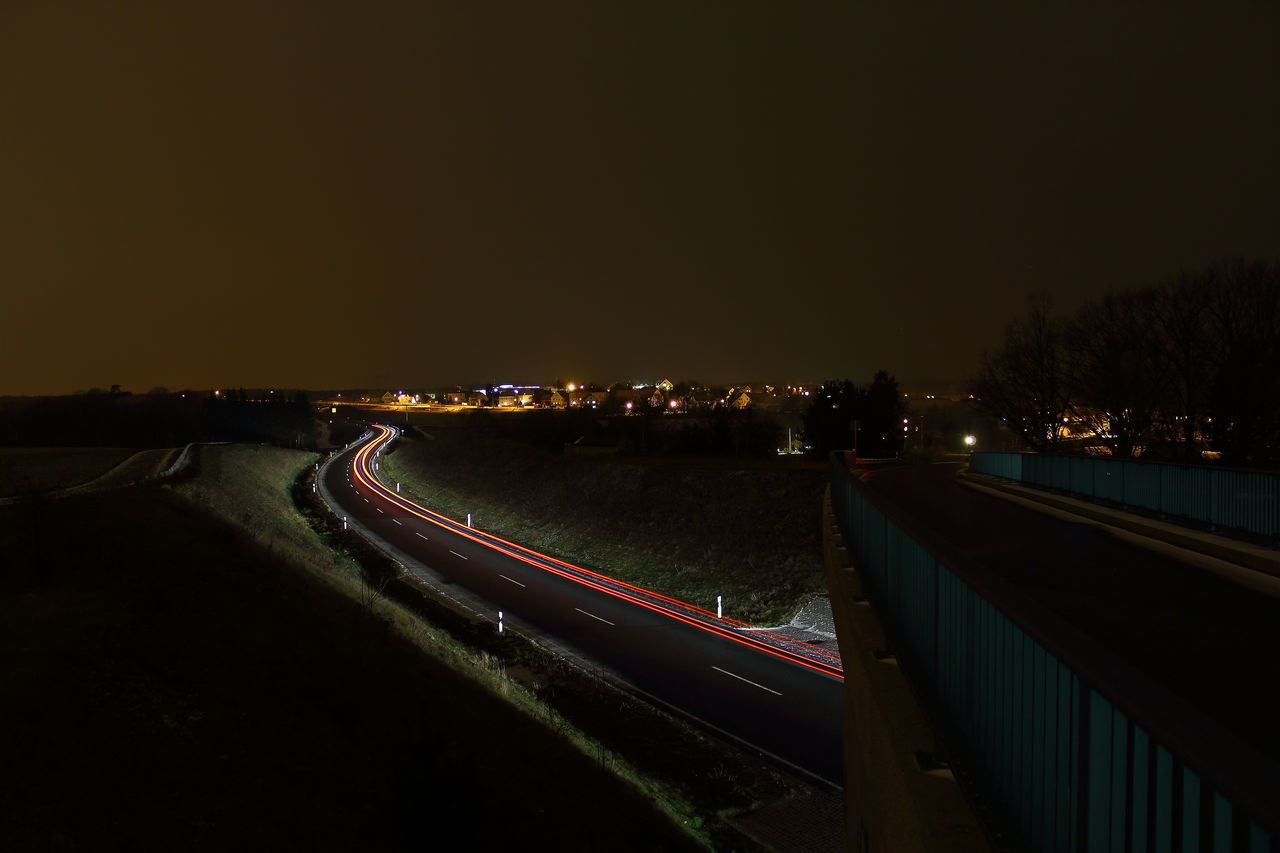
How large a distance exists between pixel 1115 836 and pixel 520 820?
34.0 ft

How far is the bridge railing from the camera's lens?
1.72 metres

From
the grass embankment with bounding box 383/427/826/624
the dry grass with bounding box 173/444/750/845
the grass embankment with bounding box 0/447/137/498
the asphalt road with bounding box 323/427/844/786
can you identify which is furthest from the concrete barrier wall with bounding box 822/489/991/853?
the grass embankment with bounding box 0/447/137/498

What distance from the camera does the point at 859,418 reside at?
151 feet

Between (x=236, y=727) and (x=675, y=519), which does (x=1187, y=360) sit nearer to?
(x=675, y=519)

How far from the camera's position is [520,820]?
36.4 ft

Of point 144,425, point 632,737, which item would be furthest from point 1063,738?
point 144,425

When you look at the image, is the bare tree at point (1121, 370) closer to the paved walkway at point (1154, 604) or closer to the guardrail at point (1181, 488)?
the guardrail at point (1181, 488)

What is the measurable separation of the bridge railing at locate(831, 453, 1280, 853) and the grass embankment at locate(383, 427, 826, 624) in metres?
21.7

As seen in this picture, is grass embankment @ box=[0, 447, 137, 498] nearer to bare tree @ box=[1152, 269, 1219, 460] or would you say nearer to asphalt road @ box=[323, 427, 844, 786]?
asphalt road @ box=[323, 427, 844, 786]

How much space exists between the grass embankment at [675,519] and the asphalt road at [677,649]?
2.25 meters

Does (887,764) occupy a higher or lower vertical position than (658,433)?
lower

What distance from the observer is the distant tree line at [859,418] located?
4606 cm

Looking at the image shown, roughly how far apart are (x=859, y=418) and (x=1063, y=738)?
45.1m

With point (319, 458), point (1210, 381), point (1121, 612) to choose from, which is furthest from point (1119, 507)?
point (319, 458)
